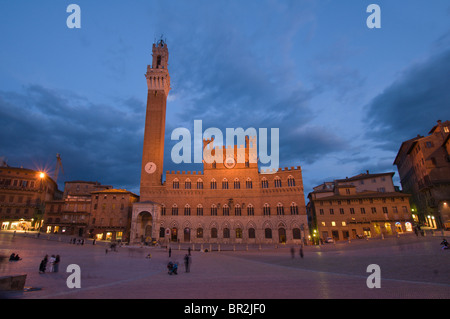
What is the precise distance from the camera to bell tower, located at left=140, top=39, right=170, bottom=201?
4878cm

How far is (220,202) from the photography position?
47219 mm

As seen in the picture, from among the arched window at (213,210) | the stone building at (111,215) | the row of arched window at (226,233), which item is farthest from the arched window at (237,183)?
the stone building at (111,215)

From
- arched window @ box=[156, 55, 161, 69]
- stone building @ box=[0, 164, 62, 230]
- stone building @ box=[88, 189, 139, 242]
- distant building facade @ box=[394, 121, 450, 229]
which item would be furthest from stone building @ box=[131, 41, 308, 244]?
stone building @ box=[0, 164, 62, 230]

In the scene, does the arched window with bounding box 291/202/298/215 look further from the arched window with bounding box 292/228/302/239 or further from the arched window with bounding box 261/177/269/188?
the arched window with bounding box 261/177/269/188

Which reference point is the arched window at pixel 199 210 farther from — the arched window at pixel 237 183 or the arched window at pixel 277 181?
the arched window at pixel 277 181

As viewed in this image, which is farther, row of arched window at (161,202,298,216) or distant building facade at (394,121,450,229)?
row of arched window at (161,202,298,216)

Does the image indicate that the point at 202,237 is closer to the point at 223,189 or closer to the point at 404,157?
the point at 223,189

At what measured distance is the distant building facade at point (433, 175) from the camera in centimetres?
3528

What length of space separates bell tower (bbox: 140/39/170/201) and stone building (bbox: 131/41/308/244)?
0.72ft

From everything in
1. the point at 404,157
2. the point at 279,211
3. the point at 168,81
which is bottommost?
the point at 279,211
